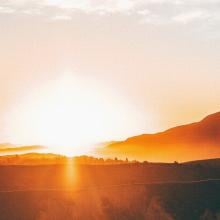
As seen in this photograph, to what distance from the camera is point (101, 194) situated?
2320 inches

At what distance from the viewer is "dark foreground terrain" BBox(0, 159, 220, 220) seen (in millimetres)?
55406

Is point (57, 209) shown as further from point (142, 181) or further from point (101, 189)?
point (142, 181)

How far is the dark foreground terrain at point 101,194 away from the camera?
5541 cm

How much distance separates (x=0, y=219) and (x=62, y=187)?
1022cm

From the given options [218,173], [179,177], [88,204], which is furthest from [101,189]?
[218,173]

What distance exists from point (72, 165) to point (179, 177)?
12353 mm

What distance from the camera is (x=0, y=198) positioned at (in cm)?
5528

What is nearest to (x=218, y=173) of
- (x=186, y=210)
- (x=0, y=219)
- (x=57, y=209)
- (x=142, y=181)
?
(x=142, y=181)

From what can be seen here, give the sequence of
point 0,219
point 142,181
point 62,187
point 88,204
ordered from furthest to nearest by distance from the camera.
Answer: point 142,181
point 62,187
point 88,204
point 0,219

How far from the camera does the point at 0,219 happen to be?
5306cm

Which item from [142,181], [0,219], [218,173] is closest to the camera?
[0,219]

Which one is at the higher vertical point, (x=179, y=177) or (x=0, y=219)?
(x=179, y=177)

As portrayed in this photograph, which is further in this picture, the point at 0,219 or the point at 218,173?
the point at 218,173

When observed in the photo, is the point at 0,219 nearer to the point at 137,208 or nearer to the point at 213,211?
the point at 137,208
